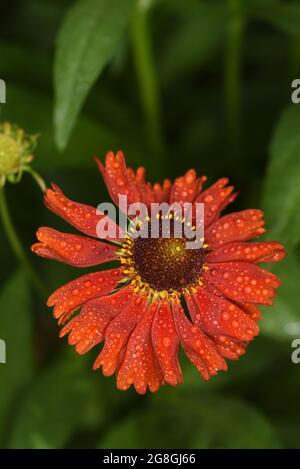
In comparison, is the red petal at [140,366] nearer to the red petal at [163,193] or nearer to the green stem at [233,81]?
the red petal at [163,193]

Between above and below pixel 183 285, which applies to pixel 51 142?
above

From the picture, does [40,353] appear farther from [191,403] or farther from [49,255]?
[49,255]

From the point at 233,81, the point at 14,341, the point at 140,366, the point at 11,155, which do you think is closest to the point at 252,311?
the point at 140,366

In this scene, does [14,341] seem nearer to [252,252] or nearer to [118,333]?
[118,333]

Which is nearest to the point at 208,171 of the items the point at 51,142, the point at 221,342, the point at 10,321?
the point at 51,142

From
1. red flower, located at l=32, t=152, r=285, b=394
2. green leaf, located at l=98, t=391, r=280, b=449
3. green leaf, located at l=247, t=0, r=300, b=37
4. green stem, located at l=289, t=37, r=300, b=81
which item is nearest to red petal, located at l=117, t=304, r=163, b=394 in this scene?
red flower, located at l=32, t=152, r=285, b=394

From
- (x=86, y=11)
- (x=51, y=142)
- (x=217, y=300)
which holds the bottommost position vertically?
(x=217, y=300)

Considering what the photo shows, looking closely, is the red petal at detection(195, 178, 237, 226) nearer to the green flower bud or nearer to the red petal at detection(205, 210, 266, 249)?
the red petal at detection(205, 210, 266, 249)
